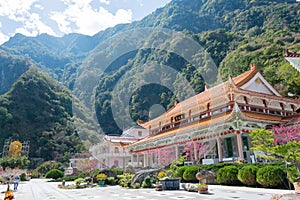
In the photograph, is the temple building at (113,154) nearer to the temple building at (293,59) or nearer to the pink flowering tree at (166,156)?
the pink flowering tree at (166,156)

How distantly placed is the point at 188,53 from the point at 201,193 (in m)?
61.1

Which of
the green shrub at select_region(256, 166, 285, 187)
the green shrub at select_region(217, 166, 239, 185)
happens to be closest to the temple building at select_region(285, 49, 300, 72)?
the green shrub at select_region(217, 166, 239, 185)

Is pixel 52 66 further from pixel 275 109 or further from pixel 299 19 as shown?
pixel 275 109

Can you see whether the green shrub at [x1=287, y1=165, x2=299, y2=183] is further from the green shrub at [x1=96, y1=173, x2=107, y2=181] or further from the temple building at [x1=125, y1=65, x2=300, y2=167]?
the green shrub at [x1=96, y1=173, x2=107, y2=181]

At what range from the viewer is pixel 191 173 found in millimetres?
14898

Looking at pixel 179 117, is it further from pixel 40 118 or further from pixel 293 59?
pixel 40 118

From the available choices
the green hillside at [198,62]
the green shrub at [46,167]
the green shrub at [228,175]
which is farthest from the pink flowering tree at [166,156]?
the green shrub at [46,167]

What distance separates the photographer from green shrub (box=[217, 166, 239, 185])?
1213 cm

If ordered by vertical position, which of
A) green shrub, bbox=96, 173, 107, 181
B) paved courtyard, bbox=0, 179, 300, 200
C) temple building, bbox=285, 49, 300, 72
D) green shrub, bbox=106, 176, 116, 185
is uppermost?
temple building, bbox=285, 49, 300, 72

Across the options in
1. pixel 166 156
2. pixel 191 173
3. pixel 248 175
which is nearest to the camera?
pixel 248 175

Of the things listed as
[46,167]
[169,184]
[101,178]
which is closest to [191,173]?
[169,184]

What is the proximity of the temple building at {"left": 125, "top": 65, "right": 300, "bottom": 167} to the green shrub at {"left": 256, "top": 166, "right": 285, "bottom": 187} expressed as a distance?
16.9 feet

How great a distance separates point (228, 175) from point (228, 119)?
14.8ft

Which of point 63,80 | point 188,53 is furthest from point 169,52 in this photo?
point 63,80
